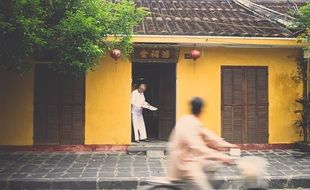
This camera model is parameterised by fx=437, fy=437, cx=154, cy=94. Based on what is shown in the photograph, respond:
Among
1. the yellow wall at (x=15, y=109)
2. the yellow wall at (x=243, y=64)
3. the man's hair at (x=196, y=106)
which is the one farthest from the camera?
the yellow wall at (x=243, y=64)

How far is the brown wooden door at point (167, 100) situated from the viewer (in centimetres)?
1228

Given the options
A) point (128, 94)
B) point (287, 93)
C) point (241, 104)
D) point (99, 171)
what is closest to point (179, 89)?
point (128, 94)

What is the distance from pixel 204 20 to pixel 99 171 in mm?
5781

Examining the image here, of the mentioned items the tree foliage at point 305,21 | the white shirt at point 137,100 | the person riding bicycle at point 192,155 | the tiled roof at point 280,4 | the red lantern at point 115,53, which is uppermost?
the tiled roof at point 280,4

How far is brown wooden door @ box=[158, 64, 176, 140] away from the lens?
12.3 metres

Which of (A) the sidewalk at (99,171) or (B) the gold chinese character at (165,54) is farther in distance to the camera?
(B) the gold chinese character at (165,54)

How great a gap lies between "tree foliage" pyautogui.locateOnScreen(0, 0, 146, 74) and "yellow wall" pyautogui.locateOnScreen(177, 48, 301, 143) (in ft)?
7.79

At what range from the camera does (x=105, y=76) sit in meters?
12.0

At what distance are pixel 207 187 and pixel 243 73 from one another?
24.4 feet

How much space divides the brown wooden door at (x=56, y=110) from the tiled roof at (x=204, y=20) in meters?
2.54

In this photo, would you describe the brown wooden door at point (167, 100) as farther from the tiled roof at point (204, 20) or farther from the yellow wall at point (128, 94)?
the tiled roof at point (204, 20)

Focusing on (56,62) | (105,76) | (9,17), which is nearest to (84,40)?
(56,62)

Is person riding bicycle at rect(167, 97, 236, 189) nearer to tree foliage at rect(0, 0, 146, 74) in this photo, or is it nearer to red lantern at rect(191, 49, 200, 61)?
tree foliage at rect(0, 0, 146, 74)

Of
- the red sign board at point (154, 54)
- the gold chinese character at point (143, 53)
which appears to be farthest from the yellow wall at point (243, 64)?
the gold chinese character at point (143, 53)
